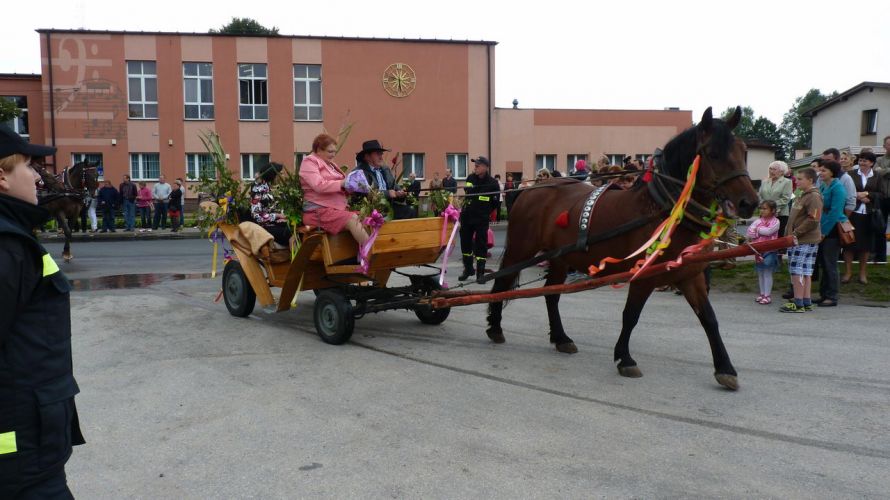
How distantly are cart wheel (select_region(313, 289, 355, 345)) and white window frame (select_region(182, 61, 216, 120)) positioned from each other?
1176 inches

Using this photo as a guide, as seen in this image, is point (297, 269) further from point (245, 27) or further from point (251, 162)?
point (245, 27)

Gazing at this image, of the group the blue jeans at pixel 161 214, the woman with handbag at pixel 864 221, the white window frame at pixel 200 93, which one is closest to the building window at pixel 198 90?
the white window frame at pixel 200 93

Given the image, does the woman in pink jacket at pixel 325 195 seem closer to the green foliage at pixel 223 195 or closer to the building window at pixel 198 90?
the green foliage at pixel 223 195

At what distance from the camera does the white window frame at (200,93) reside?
34.3 metres

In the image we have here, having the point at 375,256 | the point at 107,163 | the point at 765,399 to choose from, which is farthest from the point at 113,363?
the point at 107,163

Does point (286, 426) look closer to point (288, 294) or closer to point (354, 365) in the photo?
point (354, 365)

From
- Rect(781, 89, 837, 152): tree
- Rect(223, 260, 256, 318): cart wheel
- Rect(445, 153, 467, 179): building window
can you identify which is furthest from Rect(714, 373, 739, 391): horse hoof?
Rect(781, 89, 837, 152): tree

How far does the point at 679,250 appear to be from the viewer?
5762 mm

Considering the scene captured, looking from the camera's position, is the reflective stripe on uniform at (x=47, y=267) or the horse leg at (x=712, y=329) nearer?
the reflective stripe on uniform at (x=47, y=267)

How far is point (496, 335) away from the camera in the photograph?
24.3 ft

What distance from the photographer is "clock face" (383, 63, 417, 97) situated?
35188mm

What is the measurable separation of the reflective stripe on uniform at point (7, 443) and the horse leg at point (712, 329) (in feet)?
16.0

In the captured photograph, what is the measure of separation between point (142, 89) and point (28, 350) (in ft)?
116

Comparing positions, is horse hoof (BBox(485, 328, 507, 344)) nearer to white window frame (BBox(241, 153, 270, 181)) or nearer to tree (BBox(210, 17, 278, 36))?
white window frame (BBox(241, 153, 270, 181))
